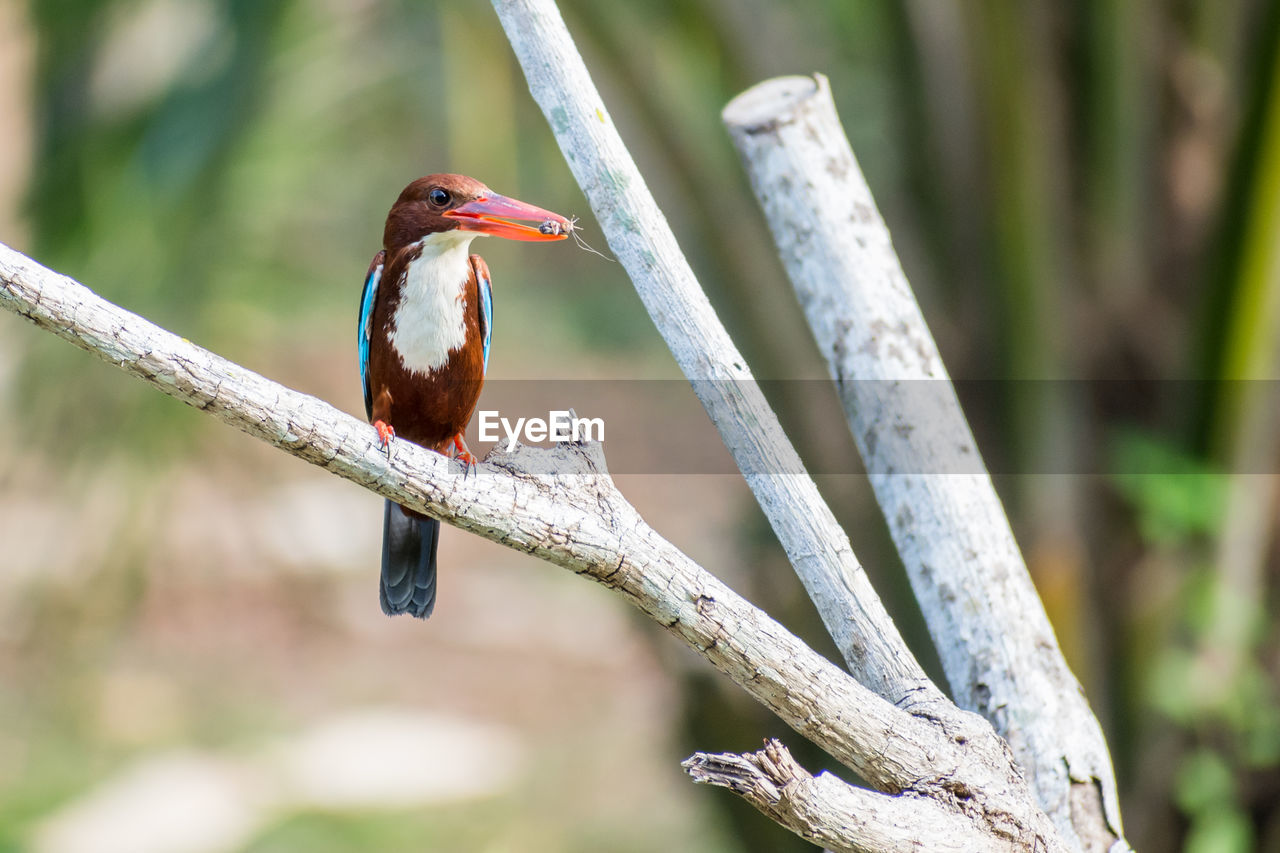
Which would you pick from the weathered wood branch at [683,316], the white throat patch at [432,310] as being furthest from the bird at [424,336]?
the weathered wood branch at [683,316]

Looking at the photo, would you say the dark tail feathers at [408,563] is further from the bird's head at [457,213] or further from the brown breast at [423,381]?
the bird's head at [457,213]

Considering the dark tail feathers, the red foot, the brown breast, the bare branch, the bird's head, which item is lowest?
the bare branch

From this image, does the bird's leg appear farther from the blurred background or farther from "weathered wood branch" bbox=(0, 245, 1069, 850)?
the blurred background

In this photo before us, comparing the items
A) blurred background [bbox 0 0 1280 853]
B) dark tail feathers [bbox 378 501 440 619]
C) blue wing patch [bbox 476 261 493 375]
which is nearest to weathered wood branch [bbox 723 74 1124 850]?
blue wing patch [bbox 476 261 493 375]

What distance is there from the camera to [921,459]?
1.35 m

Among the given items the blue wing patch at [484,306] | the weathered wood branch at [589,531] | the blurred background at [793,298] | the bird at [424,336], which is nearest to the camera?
the weathered wood branch at [589,531]

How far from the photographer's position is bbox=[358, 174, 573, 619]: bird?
96 centimetres

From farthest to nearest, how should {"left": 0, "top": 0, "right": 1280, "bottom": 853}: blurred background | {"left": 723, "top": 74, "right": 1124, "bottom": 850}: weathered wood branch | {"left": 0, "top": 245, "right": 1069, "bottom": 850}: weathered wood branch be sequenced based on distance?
{"left": 0, "top": 0, "right": 1280, "bottom": 853}: blurred background
{"left": 723, "top": 74, "right": 1124, "bottom": 850}: weathered wood branch
{"left": 0, "top": 245, "right": 1069, "bottom": 850}: weathered wood branch

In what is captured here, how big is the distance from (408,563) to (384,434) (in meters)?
0.14

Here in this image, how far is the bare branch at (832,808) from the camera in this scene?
2.93ft

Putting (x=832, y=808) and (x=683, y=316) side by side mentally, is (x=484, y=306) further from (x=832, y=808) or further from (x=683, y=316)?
(x=832, y=808)

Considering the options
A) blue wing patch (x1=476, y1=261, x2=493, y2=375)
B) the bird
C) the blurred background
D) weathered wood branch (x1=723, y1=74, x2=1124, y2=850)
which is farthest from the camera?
the blurred background

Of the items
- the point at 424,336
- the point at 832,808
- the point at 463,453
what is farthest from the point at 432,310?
the point at 832,808

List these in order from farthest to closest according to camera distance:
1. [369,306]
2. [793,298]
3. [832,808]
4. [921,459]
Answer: [793,298]
[921,459]
[369,306]
[832,808]
